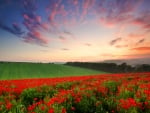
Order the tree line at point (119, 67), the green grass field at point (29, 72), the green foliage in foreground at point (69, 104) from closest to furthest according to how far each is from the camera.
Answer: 1. the green foliage in foreground at point (69, 104)
2. the green grass field at point (29, 72)
3. the tree line at point (119, 67)

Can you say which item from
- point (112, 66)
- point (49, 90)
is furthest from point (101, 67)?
point (49, 90)

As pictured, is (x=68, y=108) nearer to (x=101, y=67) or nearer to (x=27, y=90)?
(x=27, y=90)

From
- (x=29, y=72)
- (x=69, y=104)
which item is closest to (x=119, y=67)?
(x=29, y=72)

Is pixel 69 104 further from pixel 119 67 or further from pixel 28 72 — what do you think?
pixel 119 67

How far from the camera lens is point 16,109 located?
7.08m

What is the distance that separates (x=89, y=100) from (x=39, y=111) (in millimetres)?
3710

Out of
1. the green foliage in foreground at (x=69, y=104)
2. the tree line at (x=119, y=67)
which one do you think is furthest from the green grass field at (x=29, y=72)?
the green foliage in foreground at (x=69, y=104)

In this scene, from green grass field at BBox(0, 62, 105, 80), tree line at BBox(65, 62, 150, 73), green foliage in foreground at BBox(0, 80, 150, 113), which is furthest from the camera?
tree line at BBox(65, 62, 150, 73)

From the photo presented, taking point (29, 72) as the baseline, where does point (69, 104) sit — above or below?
below

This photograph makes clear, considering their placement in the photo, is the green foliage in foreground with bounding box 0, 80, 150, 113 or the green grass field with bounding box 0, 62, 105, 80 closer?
the green foliage in foreground with bounding box 0, 80, 150, 113

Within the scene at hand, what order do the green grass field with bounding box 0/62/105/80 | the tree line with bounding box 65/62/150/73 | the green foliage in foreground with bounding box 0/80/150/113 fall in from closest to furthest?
1. the green foliage in foreground with bounding box 0/80/150/113
2. the green grass field with bounding box 0/62/105/80
3. the tree line with bounding box 65/62/150/73

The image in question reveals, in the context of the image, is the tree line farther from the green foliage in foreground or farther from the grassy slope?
the green foliage in foreground

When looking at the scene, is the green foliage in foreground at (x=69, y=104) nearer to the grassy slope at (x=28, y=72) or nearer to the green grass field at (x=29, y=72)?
the green grass field at (x=29, y=72)

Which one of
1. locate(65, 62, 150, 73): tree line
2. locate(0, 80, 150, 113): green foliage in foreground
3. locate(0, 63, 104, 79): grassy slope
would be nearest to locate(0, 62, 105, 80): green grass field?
locate(0, 63, 104, 79): grassy slope
